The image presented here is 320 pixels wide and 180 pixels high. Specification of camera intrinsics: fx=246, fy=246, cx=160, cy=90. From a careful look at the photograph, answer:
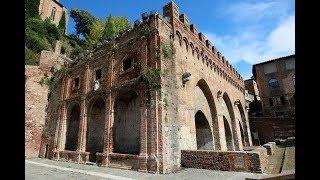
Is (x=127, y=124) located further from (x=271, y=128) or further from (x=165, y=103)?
(x=271, y=128)

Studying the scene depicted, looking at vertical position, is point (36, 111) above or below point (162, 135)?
above

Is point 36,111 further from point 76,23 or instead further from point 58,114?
point 76,23

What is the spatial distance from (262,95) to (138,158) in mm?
31306

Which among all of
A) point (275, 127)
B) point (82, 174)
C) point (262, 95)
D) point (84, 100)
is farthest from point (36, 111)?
point (262, 95)

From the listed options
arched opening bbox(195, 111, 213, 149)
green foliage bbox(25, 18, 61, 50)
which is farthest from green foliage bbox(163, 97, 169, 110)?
green foliage bbox(25, 18, 61, 50)

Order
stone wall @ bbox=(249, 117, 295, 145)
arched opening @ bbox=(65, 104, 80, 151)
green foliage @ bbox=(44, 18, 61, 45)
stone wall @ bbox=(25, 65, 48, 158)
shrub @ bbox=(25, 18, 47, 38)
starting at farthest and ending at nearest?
green foliage @ bbox=(44, 18, 61, 45), shrub @ bbox=(25, 18, 47, 38), stone wall @ bbox=(249, 117, 295, 145), stone wall @ bbox=(25, 65, 48, 158), arched opening @ bbox=(65, 104, 80, 151)

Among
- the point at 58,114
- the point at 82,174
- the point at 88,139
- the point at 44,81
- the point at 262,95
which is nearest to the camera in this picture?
the point at 82,174

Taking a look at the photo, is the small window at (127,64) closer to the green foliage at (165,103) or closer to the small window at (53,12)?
the green foliage at (165,103)

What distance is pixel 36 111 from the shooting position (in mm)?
23547

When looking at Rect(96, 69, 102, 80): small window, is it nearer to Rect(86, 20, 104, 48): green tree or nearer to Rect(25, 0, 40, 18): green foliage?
Rect(86, 20, 104, 48): green tree

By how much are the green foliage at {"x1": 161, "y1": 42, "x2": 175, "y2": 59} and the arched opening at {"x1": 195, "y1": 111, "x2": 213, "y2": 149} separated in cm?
623

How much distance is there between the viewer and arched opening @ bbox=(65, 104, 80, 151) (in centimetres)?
2216

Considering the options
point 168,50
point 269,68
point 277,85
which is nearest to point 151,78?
point 168,50

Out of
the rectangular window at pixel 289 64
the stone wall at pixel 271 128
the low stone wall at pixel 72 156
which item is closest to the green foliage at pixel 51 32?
the low stone wall at pixel 72 156
